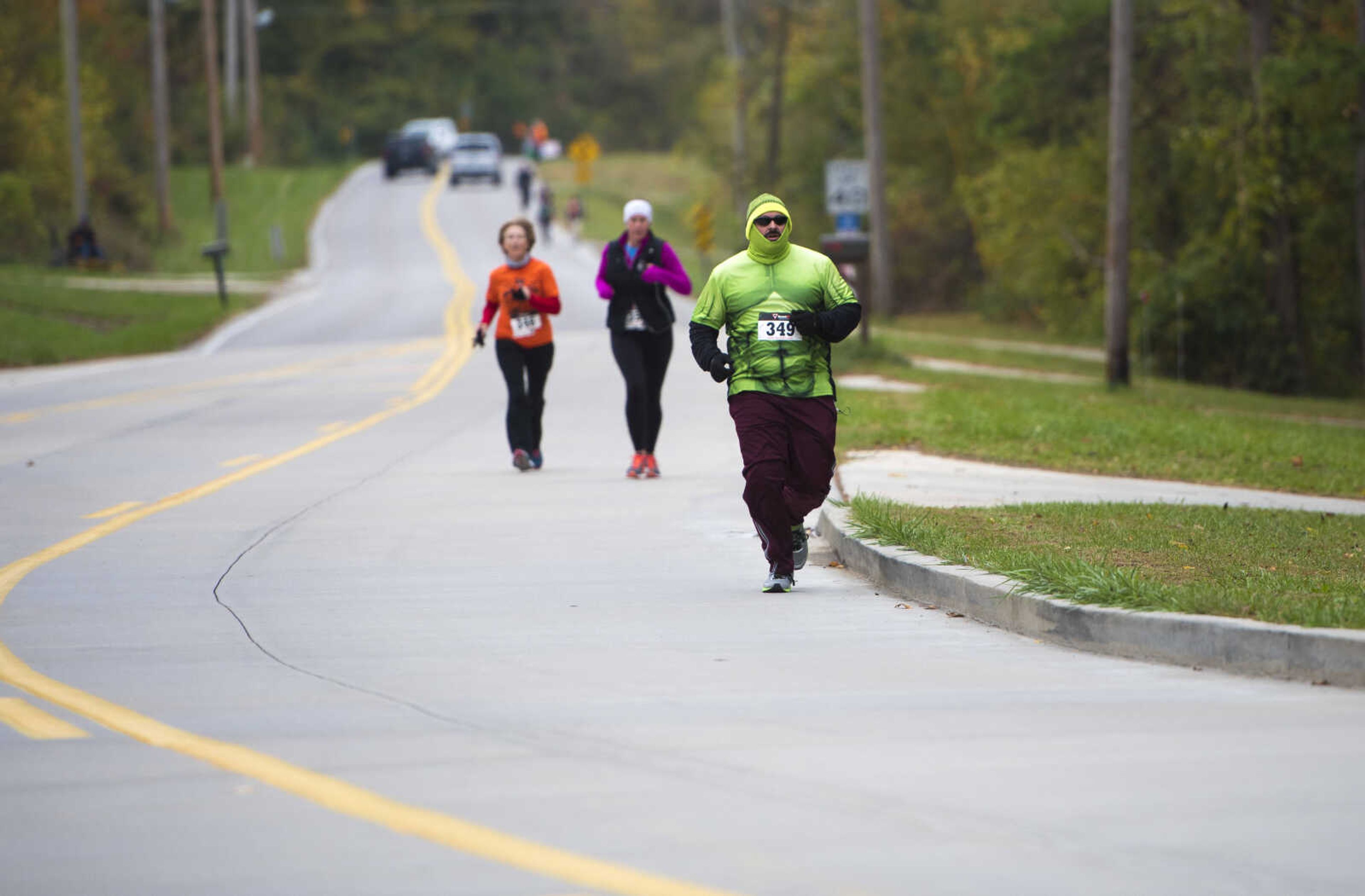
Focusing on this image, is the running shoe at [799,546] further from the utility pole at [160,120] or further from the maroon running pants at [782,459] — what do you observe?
the utility pole at [160,120]

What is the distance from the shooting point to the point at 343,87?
11300cm

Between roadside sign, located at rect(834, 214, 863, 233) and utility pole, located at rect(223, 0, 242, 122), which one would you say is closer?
roadside sign, located at rect(834, 214, 863, 233)

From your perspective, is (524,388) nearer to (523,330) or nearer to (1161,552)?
(523,330)

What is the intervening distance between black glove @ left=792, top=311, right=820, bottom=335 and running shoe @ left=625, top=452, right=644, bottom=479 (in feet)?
16.9

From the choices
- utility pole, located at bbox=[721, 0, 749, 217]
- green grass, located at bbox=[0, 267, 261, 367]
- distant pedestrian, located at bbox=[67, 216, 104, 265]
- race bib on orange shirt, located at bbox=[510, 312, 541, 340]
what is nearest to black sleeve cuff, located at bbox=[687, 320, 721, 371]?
race bib on orange shirt, located at bbox=[510, 312, 541, 340]

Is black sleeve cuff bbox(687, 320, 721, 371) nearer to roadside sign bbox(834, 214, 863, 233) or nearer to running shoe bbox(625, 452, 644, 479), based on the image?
running shoe bbox(625, 452, 644, 479)

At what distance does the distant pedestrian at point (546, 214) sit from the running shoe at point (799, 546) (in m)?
45.7

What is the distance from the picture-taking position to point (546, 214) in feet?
181

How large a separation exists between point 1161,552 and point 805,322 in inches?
88.3

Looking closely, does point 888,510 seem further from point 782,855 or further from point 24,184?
point 24,184

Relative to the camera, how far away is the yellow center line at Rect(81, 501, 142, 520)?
41.1 feet

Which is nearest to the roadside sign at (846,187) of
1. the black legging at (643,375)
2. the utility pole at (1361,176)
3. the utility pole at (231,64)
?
the utility pole at (1361,176)

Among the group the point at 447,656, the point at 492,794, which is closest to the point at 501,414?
the point at 447,656

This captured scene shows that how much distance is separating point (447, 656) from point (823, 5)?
5362cm
